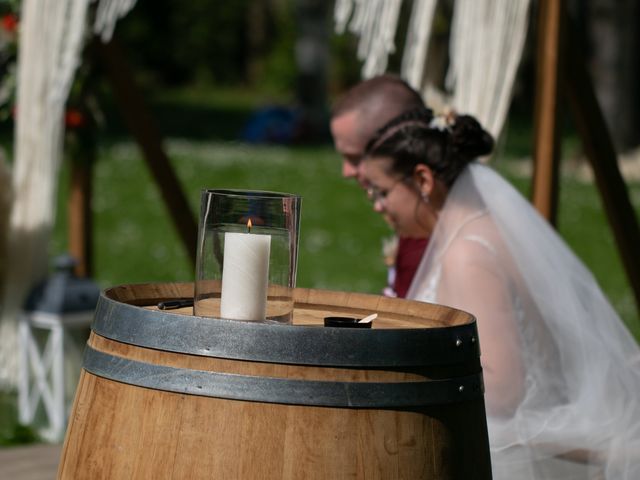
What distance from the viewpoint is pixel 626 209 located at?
11.4 ft

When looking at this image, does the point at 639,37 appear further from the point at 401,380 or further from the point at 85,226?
the point at 401,380

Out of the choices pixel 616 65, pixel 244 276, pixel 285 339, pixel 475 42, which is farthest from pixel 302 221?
pixel 285 339

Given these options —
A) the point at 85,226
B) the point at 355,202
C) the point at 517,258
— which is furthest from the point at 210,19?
the point at 517,258

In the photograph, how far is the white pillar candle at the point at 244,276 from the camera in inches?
66.6

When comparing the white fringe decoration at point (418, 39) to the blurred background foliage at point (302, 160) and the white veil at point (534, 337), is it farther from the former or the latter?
the white veil at point (534, 337)

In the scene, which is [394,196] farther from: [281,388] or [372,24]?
[281,388]

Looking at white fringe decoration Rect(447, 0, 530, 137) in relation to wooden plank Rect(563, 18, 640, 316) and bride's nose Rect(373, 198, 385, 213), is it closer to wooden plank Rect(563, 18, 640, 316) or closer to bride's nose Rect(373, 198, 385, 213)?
wooden plank Rect(563, 18, 640, 316)

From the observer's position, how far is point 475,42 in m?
3.34

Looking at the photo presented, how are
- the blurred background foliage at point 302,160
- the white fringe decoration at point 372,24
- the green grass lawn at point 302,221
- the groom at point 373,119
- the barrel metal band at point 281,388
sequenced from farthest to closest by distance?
1. the green grass lawn at point 302,221
2. the blurred background foliage at point 302,160
3. the white fringe decoration at point 372,24
4. the groom at point 373,119
5. the barrel metal band at point 281,388

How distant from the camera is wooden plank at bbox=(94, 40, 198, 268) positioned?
13.7ft

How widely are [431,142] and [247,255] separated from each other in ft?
3.89

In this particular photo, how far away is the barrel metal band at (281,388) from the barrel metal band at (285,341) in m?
0.03

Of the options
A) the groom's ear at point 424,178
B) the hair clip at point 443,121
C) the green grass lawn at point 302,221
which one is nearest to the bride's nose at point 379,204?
the groom's ear at point 424,178

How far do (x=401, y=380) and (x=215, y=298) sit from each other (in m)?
0.35
